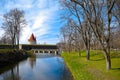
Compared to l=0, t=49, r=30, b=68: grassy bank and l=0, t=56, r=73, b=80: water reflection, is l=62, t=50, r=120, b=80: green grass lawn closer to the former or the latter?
l=0, t=56, r=73, b=80: water reflection

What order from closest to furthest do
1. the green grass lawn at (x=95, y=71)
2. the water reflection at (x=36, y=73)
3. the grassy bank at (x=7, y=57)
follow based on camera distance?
the green grass lawn at (x=95, y=71), the water reflection at (x=36, y=73), the grassy bank at (x=7, y=57)

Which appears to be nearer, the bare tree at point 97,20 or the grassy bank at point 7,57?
the bare tree at point 97,20

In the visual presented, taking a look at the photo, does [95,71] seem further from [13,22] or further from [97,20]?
[13,22]

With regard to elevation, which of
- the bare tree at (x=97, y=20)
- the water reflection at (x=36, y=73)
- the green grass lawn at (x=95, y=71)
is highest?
the bare tree at (x=97, y=20)

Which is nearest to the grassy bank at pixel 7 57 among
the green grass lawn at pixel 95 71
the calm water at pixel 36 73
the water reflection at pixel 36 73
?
the calm water at pixel 36 73

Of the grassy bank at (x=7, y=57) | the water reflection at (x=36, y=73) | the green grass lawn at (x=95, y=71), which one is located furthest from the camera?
the grassy bank at (x=7, y=57)

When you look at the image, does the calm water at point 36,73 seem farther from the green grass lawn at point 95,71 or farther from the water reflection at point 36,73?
the green grass lawn at point 95,71

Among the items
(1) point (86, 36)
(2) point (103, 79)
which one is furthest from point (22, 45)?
(2) point (103, 79)

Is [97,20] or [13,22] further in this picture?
[13,22]

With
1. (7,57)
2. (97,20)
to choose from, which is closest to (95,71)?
(97,20)

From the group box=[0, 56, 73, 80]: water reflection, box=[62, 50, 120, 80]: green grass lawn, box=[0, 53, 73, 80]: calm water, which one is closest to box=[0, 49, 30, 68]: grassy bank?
box=[0, 53, 73, 80]: calm water

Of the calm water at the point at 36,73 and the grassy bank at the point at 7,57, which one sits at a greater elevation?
the grassy bank at the point at 7,57

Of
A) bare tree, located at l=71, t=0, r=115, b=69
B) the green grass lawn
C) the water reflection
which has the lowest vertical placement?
the water reflection

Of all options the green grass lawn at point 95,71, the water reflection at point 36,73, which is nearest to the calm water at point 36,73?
the water reflection at point 36,73
